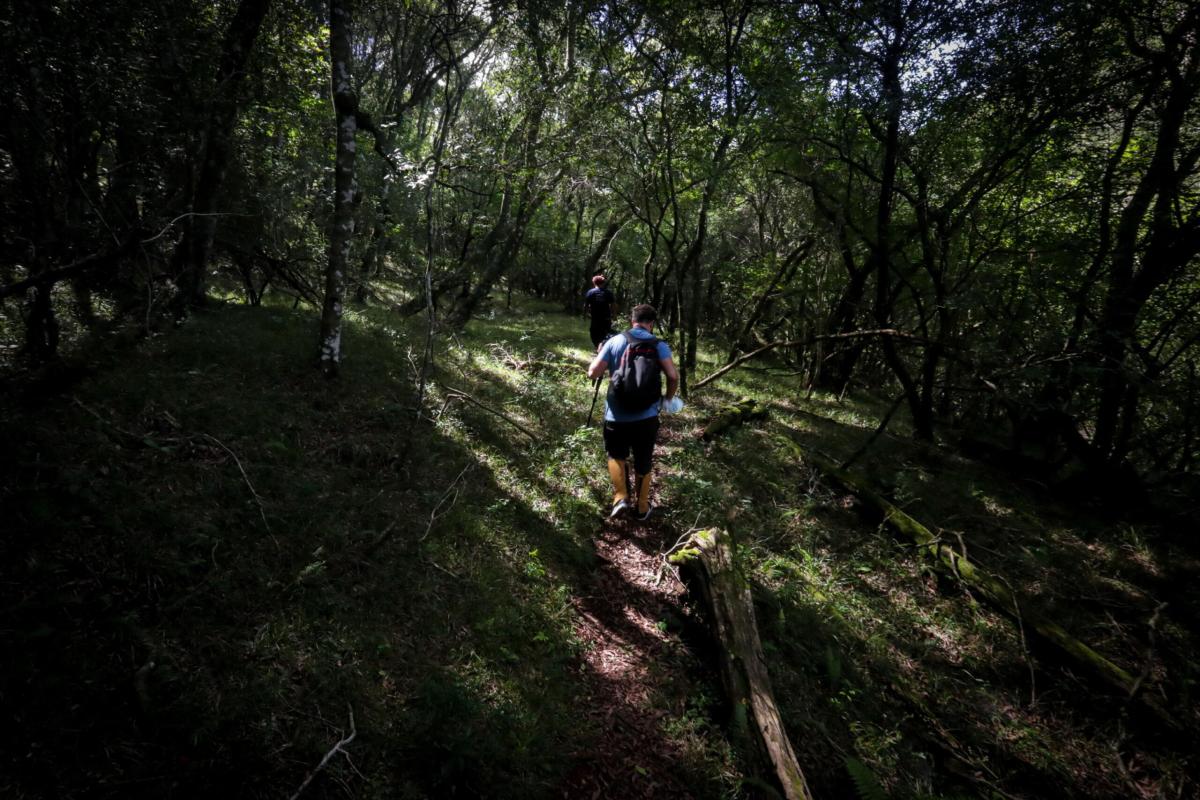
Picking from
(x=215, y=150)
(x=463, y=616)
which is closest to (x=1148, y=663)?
(x=463, y=616)

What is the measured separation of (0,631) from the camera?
8.24 feet

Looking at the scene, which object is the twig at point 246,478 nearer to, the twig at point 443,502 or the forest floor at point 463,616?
the forest floor at point 463,616

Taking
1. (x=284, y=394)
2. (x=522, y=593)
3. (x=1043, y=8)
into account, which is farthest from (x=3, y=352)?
(x=1043, y=8)

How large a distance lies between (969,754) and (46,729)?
637cm

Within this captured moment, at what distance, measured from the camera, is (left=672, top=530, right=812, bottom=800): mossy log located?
10.7ft

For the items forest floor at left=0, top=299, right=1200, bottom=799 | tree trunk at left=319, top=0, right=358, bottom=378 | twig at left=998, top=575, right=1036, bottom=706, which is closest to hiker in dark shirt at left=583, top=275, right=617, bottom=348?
forest floor at left=0, top=299, right=1200, bottom=799

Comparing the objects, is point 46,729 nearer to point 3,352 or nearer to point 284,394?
point 284,394

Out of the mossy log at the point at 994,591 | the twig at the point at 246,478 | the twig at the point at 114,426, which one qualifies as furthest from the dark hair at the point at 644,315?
the twig at the point at 114,426

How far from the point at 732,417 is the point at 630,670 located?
21.1 feet

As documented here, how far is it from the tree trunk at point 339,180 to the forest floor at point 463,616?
2.55 ft

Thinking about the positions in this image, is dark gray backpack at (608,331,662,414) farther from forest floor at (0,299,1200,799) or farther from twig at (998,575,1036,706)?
twig at (998,575,1036,706)

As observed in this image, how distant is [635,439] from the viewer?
5617 mm

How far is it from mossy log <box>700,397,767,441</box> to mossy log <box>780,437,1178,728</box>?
188 cm

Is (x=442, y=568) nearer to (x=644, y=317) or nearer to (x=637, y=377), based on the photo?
(x=637, y=377)
